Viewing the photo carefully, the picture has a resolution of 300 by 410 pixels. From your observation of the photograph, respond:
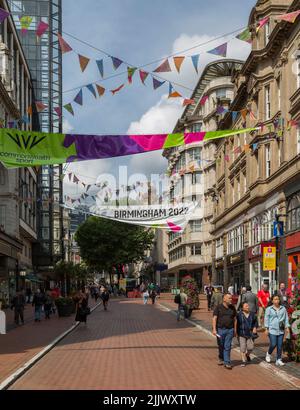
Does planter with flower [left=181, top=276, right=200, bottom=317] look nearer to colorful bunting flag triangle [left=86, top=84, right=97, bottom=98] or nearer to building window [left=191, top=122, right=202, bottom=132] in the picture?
colorful bunting flag triangle [left=86, top=84, right=97, bottom=98]

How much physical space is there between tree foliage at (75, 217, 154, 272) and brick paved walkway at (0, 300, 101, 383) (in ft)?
157

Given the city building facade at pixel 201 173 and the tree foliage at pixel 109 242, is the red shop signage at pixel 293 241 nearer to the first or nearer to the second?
the city building facade at pixel 201 173

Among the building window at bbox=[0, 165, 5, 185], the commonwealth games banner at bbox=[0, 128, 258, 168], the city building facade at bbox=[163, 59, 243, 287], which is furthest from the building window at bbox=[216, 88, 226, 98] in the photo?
the commonwealth games banner at bbox=[0, 128, 258, 168]

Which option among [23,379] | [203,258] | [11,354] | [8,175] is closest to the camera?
[23,379]

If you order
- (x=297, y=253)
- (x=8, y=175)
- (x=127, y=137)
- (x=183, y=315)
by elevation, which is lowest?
(x=183, y=315)

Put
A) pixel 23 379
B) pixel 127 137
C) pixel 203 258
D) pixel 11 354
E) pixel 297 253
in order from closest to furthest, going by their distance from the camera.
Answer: pixel 23 379, pixel 127 137, pixel 11 354, pixel 297 253, pixel 203 258

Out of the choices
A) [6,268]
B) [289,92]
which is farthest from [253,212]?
[6,268]

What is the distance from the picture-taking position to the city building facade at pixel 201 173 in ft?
220

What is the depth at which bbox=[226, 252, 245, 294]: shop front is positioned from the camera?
45000 mm

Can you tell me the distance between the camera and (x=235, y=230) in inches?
1925

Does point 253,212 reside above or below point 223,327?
above
